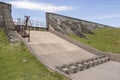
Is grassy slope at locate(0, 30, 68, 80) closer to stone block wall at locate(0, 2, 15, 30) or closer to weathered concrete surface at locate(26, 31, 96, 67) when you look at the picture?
weathered concrete surface at locate(26, 31, 96, 67)

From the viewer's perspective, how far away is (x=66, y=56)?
19.9m

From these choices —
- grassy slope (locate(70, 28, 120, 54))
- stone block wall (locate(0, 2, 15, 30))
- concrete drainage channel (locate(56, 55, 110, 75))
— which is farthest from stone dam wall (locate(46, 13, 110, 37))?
concrete drainage channel (locate(56, 55, 110, 75))

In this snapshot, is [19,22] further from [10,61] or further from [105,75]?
[105,75]

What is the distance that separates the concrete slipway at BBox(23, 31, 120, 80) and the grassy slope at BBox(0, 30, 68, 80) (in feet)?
1.87

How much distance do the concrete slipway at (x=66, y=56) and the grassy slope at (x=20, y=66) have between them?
569mm

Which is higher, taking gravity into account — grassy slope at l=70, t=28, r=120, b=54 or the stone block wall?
the stone block wall

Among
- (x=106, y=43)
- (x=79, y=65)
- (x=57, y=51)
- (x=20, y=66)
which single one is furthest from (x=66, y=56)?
(x=106, y=43)

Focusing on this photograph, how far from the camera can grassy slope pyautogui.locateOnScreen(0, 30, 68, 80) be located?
1402 centimetres

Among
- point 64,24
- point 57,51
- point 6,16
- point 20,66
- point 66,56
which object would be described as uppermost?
point 6,16

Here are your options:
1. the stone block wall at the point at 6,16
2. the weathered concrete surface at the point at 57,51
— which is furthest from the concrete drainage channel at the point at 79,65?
the stone block wall at the point at 6,16

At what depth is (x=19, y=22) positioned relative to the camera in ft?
85.7

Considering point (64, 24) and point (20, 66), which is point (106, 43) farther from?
point (20, 66)

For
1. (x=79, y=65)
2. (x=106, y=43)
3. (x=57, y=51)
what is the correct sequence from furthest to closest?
(x=106, y=43), (x=57, y=51), (x=79, y=65)

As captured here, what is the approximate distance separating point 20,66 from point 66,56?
553 cm
